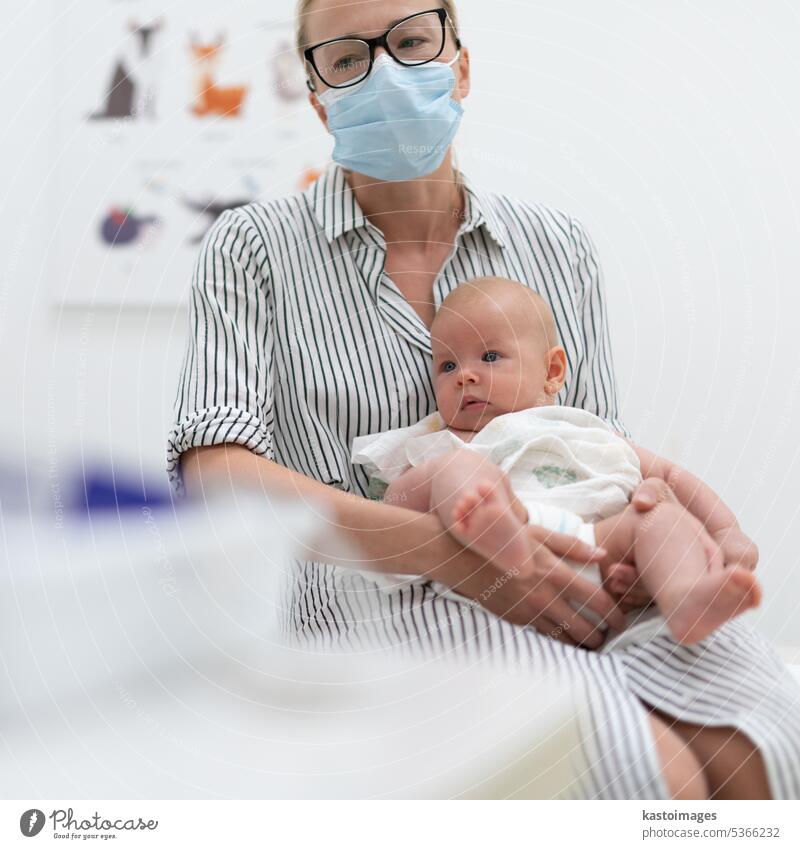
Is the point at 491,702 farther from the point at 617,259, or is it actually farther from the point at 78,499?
the point at 617,259

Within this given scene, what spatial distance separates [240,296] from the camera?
0.84 metres

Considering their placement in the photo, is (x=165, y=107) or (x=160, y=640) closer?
(x=160, y=640)

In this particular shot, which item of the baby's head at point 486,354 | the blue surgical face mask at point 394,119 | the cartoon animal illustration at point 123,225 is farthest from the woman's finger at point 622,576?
the cartoon animal illustration at point 123,225

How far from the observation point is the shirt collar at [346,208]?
34.9 inches

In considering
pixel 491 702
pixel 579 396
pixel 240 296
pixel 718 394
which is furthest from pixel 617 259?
pixel 491 702

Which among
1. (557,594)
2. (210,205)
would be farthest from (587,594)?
(210,205)

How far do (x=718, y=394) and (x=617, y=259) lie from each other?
20 centimetres

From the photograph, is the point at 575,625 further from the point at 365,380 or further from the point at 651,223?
the point at 651,223

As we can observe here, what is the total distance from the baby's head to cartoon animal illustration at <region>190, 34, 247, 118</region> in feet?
1.62

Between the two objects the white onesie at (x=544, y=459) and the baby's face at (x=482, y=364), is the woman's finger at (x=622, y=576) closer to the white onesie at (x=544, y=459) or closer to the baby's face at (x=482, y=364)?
the white onesie at (x=544, y=459)

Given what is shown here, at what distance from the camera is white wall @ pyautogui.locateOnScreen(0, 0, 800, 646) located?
1.07 metres

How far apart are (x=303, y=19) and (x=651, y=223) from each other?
1.65 ft
